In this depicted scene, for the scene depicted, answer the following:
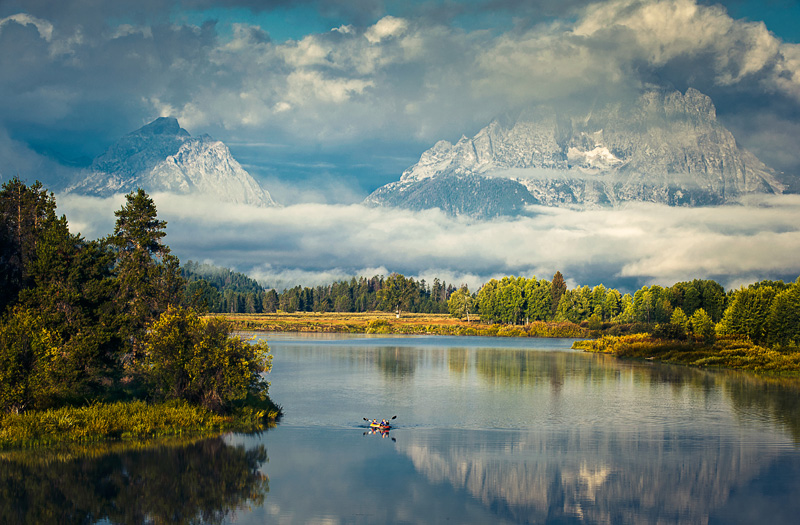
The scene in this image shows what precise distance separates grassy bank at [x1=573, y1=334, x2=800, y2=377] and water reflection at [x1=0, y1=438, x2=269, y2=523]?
259 feet

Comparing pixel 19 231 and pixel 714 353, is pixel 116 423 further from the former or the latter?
pixel 714 353

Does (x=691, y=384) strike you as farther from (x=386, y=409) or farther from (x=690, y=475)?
(x=690, y=475)

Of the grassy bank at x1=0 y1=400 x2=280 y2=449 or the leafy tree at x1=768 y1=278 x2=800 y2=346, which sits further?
the leafy tree at x1=768 y1=278 x2=800 y2=346

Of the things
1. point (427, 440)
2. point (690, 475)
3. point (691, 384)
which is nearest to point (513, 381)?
point (691, 384)

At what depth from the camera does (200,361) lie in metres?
44.0

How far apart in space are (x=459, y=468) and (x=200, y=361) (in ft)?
57.3

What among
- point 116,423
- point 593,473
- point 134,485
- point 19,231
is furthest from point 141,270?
point 593,473

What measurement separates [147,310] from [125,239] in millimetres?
8293

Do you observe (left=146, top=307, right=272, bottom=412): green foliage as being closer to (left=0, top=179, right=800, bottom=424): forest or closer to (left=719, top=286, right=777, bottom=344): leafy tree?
(left=0, top=179, right=800, bottom=424): forest

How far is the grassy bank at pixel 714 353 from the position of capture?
94312 mm

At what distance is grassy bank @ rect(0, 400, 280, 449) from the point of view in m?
38.6

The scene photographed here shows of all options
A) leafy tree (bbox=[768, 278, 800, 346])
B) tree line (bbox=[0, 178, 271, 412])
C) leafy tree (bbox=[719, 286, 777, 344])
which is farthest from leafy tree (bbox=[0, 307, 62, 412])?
leafy tree (bbox=[719, 286, 777, 344])

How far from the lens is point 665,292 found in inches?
7785

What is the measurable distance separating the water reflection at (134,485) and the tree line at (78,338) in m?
5.07
